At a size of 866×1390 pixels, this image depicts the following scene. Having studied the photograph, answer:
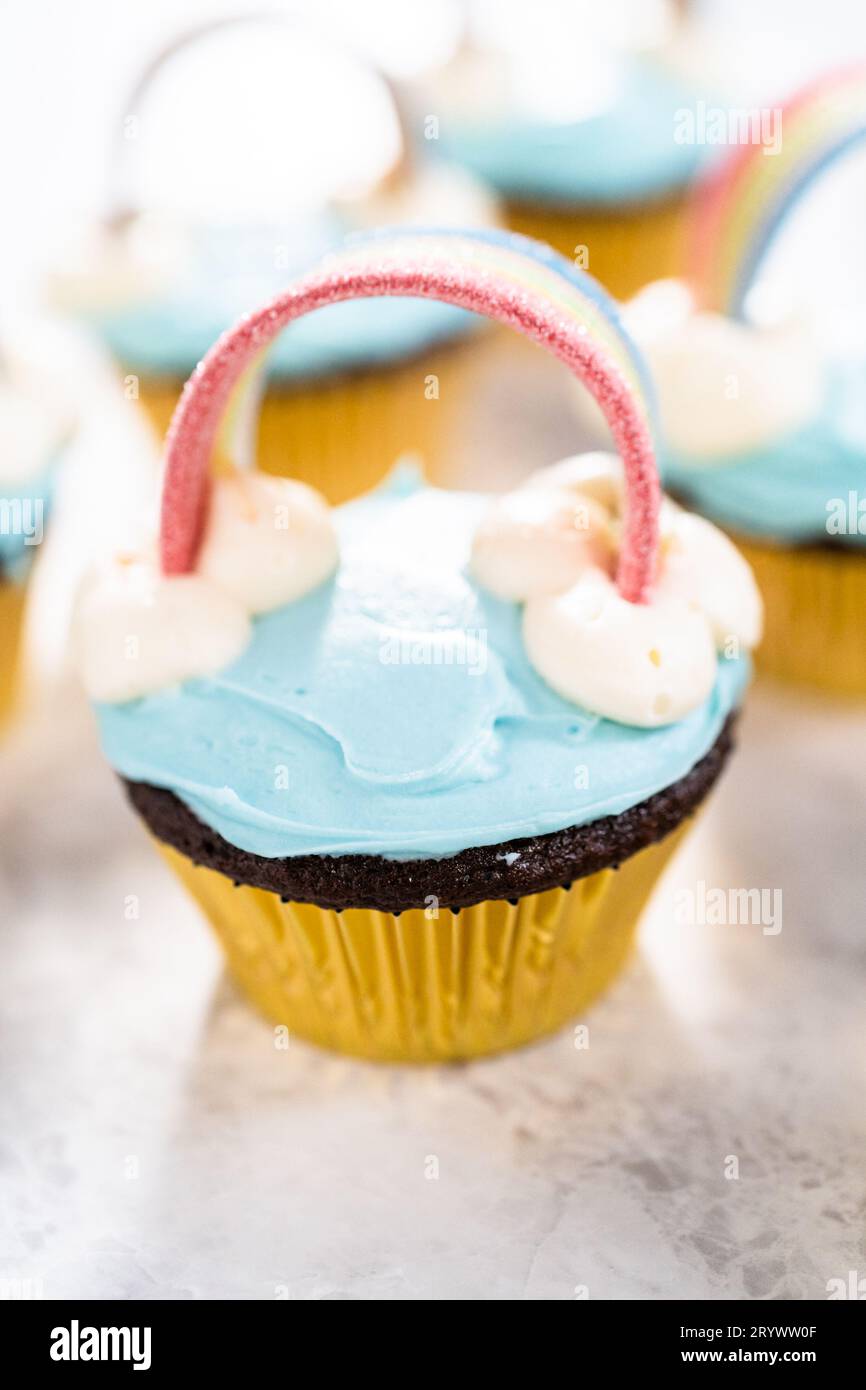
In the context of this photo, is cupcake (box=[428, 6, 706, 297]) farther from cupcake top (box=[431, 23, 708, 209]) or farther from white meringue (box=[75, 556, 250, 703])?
white meringue (box=[75, 556, 250, 703])

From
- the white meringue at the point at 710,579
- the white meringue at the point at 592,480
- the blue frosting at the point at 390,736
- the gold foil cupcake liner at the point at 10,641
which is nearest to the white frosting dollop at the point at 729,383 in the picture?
the white meringue at the point at 592,480

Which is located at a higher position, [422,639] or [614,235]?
[614,235]

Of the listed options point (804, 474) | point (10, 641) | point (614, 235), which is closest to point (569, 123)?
point (614, 235)

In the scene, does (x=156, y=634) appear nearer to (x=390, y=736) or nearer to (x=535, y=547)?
(x=390, y=736)

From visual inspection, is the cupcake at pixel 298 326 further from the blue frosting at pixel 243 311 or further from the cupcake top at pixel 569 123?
the cupcake top at pixel 569 123

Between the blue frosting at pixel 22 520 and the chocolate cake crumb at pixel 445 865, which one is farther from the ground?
the blue frosting at pixel 22 520
